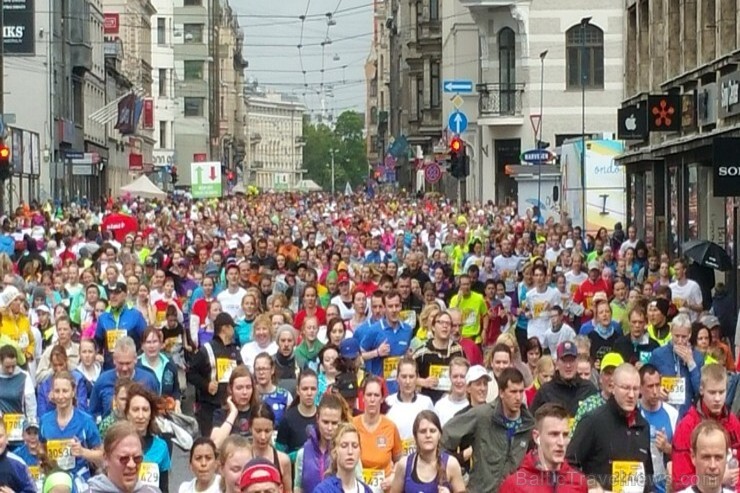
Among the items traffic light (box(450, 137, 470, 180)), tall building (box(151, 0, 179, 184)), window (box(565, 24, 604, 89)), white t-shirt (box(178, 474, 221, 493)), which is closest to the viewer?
white t-shirt (box(178, 474, 221, 493))

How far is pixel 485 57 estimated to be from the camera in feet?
220

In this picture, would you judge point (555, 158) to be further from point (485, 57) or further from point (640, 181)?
point (485, 57)

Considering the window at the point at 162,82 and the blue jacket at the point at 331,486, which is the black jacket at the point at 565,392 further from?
the window at the point at 162,82

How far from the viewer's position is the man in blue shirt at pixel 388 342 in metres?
17.3

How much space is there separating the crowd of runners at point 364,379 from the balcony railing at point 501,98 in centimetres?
3622

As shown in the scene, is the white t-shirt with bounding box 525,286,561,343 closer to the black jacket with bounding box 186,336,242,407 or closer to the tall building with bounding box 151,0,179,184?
the black jacket with bounding box 186,336,242,407

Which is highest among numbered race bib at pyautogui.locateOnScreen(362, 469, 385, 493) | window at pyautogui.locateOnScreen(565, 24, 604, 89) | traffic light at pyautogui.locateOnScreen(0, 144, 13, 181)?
window at pyautogui.locateOnScreen(565, 24, 604, 89)

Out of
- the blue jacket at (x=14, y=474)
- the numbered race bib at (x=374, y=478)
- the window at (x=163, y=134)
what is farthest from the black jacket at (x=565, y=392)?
the window at (x=163, y=134)

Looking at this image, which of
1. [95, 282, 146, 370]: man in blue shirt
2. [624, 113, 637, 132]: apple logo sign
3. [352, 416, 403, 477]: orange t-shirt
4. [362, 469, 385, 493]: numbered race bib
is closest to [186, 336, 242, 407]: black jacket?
[95, 282, 146, 370]: man in blue shirt

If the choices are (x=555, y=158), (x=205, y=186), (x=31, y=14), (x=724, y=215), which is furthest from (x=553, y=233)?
(x=205, y=186)

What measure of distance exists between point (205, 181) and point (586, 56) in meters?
19.3

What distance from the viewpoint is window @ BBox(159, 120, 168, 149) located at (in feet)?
457

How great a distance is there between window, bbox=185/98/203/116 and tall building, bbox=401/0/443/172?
53583mm

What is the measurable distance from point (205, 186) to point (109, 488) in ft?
232
